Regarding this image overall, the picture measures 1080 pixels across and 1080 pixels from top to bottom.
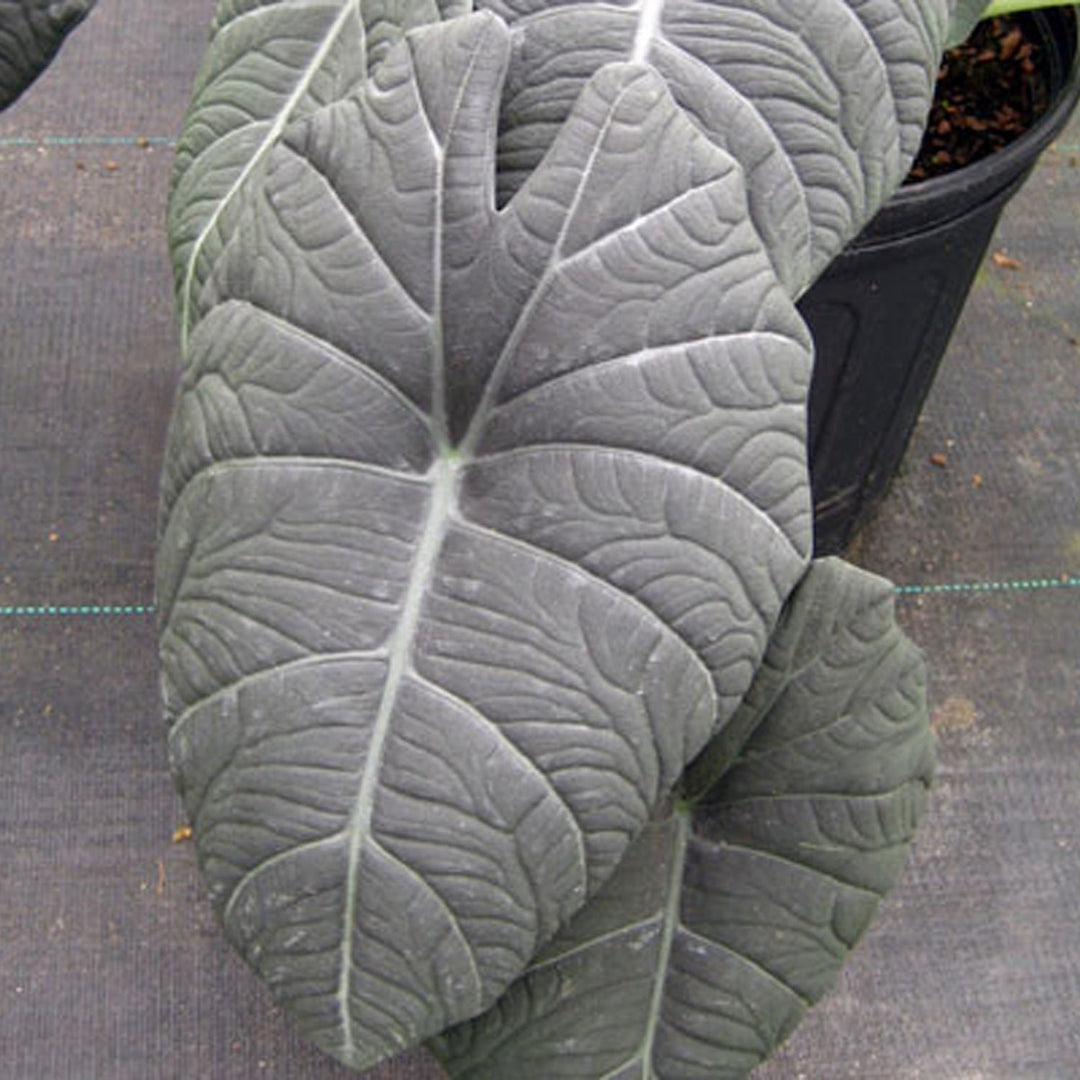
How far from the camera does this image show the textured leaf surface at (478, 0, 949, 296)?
86cm

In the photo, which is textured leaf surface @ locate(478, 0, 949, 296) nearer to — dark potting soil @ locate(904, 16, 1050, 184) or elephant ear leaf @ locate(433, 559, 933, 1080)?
elephant ear leaf @ locate(433, 559, 933, 1080)

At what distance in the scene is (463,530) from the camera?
79cm

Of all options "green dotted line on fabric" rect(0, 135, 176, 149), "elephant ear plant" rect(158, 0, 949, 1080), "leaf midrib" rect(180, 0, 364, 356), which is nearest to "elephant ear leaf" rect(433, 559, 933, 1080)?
"elephant ear plant" rect(158, 0, 949, 1080)

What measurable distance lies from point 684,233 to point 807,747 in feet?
1.19

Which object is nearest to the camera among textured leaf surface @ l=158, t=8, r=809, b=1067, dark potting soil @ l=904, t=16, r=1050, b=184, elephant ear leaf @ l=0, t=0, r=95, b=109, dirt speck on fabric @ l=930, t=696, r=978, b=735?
textured leaf surface @ l=158, t=8, r=809, b=1067

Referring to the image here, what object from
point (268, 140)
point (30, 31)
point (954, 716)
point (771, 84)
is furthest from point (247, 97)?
point (954, 716)

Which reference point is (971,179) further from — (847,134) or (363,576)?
(363,576)

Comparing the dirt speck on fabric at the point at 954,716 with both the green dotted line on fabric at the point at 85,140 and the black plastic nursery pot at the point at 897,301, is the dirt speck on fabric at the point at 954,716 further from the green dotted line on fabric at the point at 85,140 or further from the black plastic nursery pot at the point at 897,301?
the green dotted line on fabric at the point at 85,140

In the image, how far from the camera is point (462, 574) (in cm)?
78

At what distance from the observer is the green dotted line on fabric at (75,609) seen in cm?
169

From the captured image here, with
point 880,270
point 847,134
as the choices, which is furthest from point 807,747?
point 880,270

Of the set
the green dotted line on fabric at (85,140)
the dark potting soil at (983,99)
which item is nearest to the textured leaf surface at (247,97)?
the dark potting soil at (983,99)

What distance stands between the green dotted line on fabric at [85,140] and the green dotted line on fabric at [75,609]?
0.74 m

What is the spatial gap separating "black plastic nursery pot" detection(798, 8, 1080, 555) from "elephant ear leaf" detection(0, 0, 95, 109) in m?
0.66
